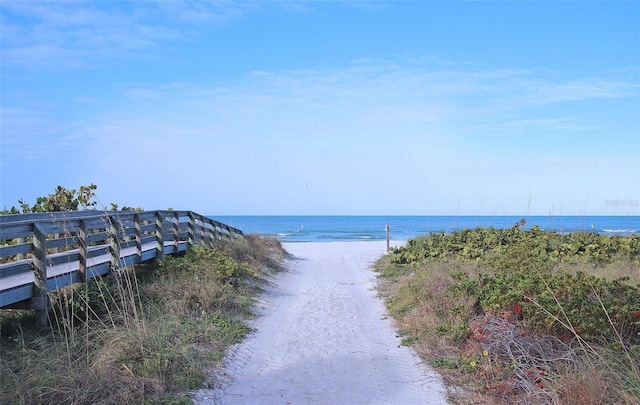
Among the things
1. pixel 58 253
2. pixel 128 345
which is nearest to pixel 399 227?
pixel 58 253

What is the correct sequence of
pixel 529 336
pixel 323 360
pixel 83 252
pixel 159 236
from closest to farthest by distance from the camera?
1. pixel 529 336
2. pixel 323 360
3. pixel 83 252
4. pixel 159 236

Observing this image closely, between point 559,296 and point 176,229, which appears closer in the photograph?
point 559,296

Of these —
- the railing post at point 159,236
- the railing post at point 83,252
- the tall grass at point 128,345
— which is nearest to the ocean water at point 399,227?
the railing post at point 159,236

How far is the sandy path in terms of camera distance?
238 inches

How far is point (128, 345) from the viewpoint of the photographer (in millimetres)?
6246

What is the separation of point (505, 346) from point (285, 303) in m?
6.38

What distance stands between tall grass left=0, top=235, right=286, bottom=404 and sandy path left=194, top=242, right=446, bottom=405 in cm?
40

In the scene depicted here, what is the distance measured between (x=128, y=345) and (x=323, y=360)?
260 cm

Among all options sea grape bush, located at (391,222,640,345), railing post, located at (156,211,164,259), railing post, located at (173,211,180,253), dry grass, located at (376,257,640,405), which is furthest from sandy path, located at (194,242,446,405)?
railing post, located at (173,211,180,253)

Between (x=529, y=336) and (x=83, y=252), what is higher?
(x=83, y=252)

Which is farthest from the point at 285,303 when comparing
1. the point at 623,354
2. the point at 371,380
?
the point at 623,354

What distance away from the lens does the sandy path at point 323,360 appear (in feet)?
19.8

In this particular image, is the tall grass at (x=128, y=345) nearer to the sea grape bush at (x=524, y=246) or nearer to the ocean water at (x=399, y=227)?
the sea grape bush at (x=524, y=246)

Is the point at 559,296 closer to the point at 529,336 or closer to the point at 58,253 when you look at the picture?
the point at 529,336
